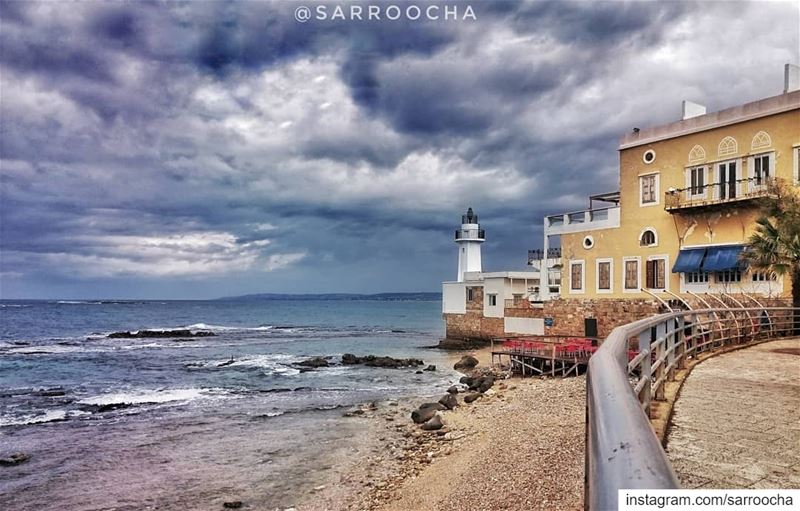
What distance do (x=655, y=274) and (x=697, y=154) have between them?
5.38 metres

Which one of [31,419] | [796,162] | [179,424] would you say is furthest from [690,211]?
[31,419]

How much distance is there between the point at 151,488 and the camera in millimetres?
13203

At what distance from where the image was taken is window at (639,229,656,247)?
26.7m

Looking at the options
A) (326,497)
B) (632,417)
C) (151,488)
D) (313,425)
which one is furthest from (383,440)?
(632,417)

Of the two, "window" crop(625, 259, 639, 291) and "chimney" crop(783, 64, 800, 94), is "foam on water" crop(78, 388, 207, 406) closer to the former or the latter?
"window" crop(625, 259, 639, 291)

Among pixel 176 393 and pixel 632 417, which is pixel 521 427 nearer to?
pixel 632 417

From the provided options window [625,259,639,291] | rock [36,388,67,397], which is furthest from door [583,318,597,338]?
rock [36,388,67,397]

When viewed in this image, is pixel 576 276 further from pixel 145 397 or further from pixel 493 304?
pixel 145 397

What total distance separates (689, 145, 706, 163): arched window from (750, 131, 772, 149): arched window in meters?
2.01

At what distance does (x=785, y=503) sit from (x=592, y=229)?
93.5ft

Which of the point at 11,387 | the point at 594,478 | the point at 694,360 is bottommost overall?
the point at 11,387

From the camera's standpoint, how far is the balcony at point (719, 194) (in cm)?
2259

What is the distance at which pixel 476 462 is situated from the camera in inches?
Result: 484

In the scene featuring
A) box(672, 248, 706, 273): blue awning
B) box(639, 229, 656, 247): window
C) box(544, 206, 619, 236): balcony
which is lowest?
box(672, 248, 706, 273): blue awning
